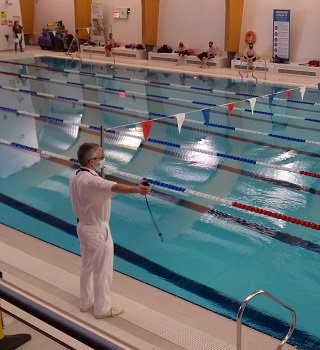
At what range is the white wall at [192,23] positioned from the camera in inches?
692

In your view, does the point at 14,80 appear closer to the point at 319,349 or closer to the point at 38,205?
the point at 38,205

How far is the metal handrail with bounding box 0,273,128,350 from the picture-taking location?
4.07ft

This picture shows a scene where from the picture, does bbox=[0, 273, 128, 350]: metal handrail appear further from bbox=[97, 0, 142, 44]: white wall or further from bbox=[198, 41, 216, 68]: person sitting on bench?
bbox=[97, 0, 142, 44]: white wall

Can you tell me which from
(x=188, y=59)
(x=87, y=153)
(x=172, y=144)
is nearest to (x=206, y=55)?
(x=188, y=59)

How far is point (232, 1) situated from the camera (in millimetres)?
16141

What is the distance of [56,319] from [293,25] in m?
15.8

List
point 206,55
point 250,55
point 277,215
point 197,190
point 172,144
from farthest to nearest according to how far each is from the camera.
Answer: point 206,55
point 250,55
point 172,144
point 197,190
point 277,215

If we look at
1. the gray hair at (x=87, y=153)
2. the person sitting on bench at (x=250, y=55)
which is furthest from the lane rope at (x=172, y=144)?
the person sitting on bench at (x=250, y=55)

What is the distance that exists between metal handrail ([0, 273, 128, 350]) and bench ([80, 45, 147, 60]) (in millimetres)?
18358

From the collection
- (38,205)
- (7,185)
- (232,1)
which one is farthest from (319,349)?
(232,1)

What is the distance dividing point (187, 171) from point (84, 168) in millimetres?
3876

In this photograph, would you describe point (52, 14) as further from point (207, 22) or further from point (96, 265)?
point (96, 265)

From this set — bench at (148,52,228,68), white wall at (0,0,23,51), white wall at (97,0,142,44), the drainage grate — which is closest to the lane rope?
the drainage grate

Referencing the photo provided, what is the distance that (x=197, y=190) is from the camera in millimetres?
6359
